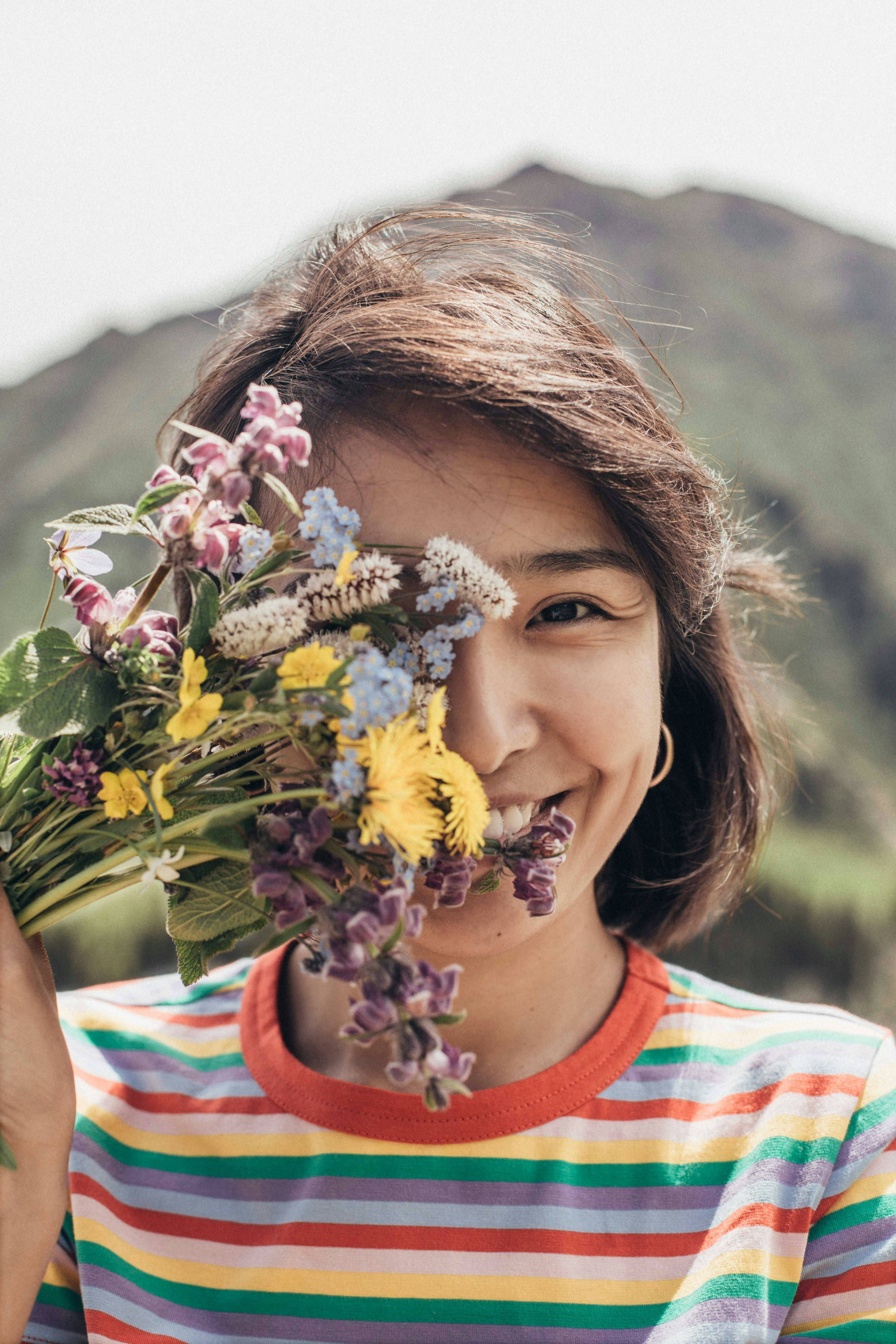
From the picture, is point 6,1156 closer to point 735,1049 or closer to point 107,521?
point 107,521

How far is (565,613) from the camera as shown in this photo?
109 centimetres

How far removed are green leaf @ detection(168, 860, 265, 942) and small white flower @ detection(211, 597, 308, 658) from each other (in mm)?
194

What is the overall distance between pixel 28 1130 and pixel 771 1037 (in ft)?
2.97

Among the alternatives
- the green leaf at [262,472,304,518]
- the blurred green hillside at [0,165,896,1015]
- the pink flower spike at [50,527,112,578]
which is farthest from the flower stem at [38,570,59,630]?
the blurred green hillside at [0,165,896,1015]

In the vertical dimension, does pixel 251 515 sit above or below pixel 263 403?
below

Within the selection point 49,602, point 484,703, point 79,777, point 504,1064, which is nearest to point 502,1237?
point 504,1064

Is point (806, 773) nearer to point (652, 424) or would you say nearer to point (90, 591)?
point (652, 424)

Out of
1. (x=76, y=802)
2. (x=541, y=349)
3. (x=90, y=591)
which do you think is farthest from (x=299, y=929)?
(x=541, y=349)

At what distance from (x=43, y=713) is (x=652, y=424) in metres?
0.80

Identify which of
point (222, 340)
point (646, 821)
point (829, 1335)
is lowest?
point (829, 1335)

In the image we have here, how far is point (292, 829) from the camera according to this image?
725 millimetres

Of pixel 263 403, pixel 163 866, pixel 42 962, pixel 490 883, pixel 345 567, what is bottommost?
pixel 42 962

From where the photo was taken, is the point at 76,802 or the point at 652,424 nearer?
the point at 76,802

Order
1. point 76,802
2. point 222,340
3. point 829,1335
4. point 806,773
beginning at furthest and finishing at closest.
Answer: point 806,773, point 222,340, point 829,1335, point 76,802
